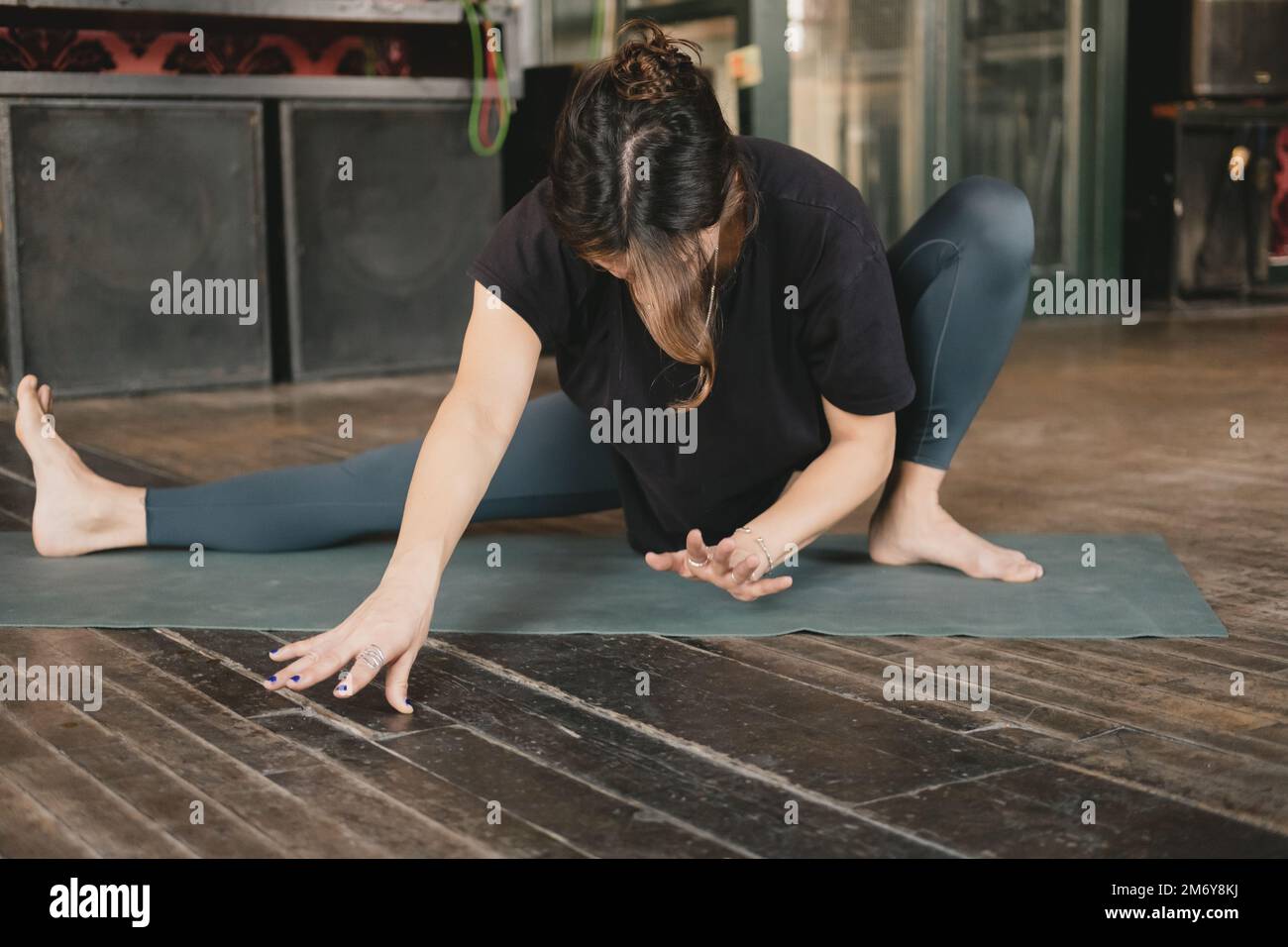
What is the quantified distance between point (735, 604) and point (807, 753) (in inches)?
17.7

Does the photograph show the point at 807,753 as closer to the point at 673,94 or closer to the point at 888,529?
the point at 673,94

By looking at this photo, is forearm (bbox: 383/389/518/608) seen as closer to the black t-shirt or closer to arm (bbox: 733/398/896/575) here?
the black t-shirt

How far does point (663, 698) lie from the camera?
4.25 ft

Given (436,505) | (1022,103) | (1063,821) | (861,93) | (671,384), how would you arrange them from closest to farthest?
(1063,821)
(436,505)
(671,384)
(861,93)
(1022,103)

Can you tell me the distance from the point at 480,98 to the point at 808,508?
9.41 feet

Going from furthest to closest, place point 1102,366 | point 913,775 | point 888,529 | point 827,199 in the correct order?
point 1102,366 → point 888,529 → point 827,199 → point 913,775

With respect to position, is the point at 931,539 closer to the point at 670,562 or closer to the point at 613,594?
the point at 613,594

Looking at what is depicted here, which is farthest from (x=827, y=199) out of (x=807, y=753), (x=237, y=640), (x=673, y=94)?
(x=237, y=640)

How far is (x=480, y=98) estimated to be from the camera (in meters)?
4.04

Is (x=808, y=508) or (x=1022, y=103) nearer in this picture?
(x=808, y=508)

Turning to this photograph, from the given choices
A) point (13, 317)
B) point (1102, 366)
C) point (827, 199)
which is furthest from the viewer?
point (1102, 366)

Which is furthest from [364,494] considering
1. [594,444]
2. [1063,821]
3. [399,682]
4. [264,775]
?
[1063,821]

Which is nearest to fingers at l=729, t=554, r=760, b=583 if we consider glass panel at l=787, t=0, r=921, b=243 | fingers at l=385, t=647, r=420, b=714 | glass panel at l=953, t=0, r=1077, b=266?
fingers at l=385, t=647, r=420, b=714
